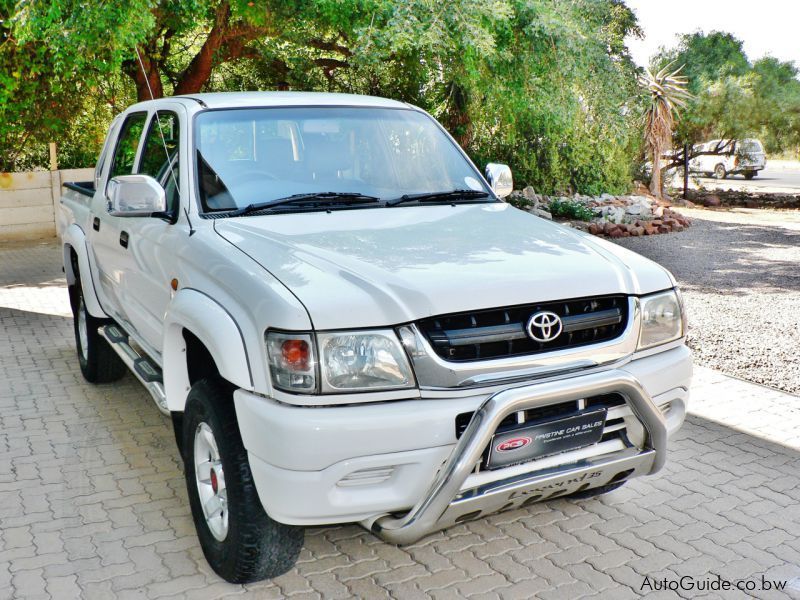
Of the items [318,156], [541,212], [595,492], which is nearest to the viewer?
[595,492]

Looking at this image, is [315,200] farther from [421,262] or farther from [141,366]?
[141,366]

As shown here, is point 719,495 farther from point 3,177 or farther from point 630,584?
point 3,177

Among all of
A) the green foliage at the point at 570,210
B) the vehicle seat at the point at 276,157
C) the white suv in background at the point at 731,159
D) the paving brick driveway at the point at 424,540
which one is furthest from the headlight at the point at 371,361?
the white suv in background at the point at 731,159

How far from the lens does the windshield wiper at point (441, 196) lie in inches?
168

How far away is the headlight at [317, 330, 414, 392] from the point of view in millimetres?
2920

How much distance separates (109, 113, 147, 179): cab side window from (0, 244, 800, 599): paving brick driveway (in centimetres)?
166

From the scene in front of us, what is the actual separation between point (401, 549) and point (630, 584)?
40.0 inches

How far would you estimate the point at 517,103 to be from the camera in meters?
14.0

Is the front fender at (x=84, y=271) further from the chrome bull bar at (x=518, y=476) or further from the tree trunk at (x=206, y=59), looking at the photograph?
the tree trunk at (x=206, y=59)

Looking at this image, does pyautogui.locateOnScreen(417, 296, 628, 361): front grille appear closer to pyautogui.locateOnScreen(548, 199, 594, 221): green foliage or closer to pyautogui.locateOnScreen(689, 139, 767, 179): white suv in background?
pyautogui.locateOnScreen(548, 199, 594, 221): green foliage

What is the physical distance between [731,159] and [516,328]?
3071 cm

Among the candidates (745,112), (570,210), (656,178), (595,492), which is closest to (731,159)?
(745,112)

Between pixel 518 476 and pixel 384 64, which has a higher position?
pixel 384 64

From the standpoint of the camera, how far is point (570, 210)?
1636 cm
